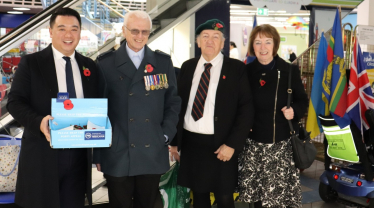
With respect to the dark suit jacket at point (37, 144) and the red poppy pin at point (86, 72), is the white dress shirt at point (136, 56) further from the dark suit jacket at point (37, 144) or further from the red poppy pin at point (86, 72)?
the dark suit jacket at point (37, 144)

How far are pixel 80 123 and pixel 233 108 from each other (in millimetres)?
1198

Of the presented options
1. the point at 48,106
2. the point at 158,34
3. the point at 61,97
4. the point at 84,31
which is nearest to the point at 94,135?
the point at 61,97

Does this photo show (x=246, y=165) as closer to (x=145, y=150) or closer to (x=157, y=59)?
(x=145, y=150)

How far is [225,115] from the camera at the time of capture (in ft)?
9.57

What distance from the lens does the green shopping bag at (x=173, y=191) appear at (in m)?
3.23

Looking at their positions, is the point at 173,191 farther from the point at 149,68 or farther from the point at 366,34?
the point at 366,34

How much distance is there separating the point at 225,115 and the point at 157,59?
664 millimetres

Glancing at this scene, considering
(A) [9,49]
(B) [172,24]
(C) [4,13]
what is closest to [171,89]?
(A) [9,49]

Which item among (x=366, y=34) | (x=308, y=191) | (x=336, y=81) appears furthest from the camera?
(x=366, y=34)

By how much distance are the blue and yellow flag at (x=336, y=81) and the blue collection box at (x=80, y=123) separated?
2.75 m

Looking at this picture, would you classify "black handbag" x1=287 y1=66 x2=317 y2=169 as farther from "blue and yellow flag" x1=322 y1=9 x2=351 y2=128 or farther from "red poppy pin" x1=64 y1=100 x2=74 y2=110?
"red poppy pin" x1=64 y1=100 x2=74 y2=110

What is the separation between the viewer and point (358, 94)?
4031 mm

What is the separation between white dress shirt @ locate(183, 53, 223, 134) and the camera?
293 cm

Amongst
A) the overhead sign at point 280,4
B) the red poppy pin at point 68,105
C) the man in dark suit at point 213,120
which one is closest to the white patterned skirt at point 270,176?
the man in dark suit at point 213,120
